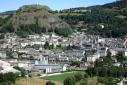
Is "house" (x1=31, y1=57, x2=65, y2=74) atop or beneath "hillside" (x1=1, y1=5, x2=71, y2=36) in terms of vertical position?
beneath

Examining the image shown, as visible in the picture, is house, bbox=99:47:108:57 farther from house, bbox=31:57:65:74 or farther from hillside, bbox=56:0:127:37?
hillside, bbox=56:0:127:37

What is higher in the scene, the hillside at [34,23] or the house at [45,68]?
the hillside at [34,23]

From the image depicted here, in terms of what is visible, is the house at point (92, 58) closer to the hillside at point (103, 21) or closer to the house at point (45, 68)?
the house at point (45, 68)

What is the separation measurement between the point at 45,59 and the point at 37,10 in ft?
70.2

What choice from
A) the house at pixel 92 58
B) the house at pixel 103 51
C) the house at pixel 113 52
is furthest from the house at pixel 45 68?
the house at pixel 113 52

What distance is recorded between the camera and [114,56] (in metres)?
32.3

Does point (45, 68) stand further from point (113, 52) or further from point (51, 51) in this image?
point (113, 52)

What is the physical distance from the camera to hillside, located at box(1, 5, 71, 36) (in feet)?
159

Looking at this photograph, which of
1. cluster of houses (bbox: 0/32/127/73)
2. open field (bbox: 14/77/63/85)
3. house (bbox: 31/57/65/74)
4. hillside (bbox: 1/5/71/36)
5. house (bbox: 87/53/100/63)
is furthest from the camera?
hillside (bbox: 1/5/71/36)

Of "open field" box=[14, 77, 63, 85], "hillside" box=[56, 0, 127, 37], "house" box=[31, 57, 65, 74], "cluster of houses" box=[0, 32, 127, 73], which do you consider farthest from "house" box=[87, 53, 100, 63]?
"hillside" box=[56, 0, 127, 37]

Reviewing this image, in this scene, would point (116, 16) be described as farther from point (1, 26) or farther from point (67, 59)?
point (67, 59)

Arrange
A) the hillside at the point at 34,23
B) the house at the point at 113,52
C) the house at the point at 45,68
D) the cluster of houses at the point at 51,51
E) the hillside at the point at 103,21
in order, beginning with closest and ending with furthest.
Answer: the house at the point at 45,68, the cluster of houses at the point at 51,51, the house at the point at 113,52, the hillside at the point at 103,21, the hillside at the point at 34,23

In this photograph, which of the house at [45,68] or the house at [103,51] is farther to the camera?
the house at [103,51]

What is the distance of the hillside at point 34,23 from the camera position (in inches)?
1913
